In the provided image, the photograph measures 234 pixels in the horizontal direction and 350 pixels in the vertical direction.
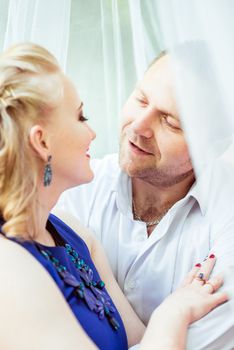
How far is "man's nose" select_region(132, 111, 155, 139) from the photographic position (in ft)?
4.80

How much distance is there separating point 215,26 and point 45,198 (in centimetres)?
45

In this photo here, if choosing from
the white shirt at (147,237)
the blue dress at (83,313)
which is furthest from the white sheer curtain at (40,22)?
the blue dress at (83,313)

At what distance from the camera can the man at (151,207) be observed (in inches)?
55.7

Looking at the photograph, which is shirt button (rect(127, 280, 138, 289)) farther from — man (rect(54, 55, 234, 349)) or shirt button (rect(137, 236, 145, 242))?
shirt button (rect(137, 236, 145, 242))

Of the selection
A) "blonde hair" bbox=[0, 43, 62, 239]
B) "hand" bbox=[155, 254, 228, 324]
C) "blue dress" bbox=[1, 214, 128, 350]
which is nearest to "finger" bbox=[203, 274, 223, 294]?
"hand" bbox=[155, 254, 228, 324]

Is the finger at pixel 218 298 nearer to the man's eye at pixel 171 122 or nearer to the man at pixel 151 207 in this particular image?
the man at pixel 151 207

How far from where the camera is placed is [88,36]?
163 centimetres

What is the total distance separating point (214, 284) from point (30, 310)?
484 millimetres

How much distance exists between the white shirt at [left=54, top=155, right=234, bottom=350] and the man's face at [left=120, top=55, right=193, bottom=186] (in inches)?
3.7

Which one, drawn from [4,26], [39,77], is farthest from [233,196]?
[4,26]

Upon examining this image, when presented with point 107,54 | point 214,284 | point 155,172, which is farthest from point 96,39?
point 214,284

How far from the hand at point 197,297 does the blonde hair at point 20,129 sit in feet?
1.18

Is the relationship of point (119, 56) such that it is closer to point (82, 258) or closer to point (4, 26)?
point (4, 26)

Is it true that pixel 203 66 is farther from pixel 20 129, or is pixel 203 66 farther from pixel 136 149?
pixel 136 149
